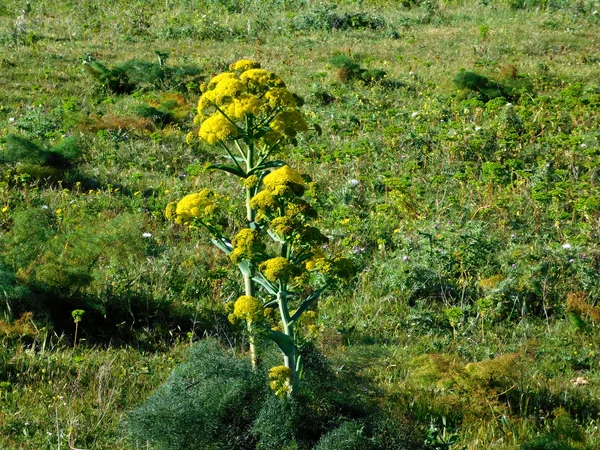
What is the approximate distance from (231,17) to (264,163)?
12.9 meters

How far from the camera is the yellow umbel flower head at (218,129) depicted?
4254 mm

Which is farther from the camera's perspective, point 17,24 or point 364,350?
point 17,24

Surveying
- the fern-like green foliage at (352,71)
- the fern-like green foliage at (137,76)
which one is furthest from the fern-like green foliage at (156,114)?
the fern-like green foliage at (352,71)

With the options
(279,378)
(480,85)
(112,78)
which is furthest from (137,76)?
(279,378)

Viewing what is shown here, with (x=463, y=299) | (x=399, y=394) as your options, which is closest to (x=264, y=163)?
(x=399, y=394)

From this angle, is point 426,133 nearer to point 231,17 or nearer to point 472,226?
point 472,226

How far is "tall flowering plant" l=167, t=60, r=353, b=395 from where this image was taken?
152 inches

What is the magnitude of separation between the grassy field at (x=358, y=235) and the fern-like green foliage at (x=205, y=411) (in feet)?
1.03

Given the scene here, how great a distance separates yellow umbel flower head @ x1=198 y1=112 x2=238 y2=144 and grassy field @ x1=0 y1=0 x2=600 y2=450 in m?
1.04

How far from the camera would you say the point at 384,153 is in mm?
9438

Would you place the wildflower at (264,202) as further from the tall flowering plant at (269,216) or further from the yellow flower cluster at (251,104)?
the yellow flower cluster at (251,104)

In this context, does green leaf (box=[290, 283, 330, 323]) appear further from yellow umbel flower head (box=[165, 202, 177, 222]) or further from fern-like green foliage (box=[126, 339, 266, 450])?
yellow umbel flower head (box=[165, 202, 177, 222])

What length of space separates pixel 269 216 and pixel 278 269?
14.5 inches

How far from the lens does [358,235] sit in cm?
754
